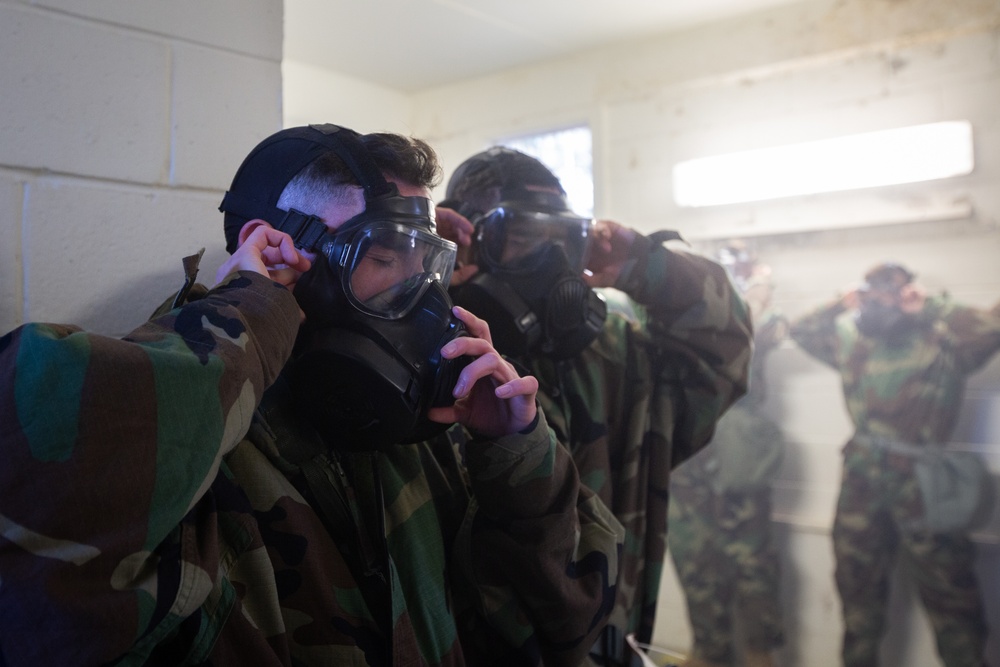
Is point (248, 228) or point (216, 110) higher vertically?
point (216, 110)

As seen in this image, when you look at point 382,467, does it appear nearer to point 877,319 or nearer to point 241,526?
point 241,526

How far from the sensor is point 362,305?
1.04 m

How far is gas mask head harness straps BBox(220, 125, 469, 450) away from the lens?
3.35 feet

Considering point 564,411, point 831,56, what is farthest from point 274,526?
point 831,56

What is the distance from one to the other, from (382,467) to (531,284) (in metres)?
0.52

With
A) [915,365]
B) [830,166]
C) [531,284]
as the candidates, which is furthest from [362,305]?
[830,166]

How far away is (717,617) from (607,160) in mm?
2491

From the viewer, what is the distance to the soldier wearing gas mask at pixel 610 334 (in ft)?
4.88

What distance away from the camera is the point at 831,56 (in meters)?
3.64

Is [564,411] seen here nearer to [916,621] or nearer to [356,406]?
[356,406]

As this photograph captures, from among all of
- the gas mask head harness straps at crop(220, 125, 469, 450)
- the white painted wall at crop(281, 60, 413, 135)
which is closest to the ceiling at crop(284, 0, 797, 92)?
the white painted wall at crop(281, 60, 413, 135)

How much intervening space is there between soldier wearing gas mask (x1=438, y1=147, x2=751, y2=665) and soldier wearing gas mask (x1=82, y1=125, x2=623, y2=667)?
331 mm

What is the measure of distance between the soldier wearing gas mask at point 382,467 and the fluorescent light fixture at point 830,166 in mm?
3014

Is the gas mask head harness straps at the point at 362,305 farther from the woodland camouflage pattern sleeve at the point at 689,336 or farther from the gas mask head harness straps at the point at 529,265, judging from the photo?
the woodland camouflage pattern sleeve at the point at 689,336
